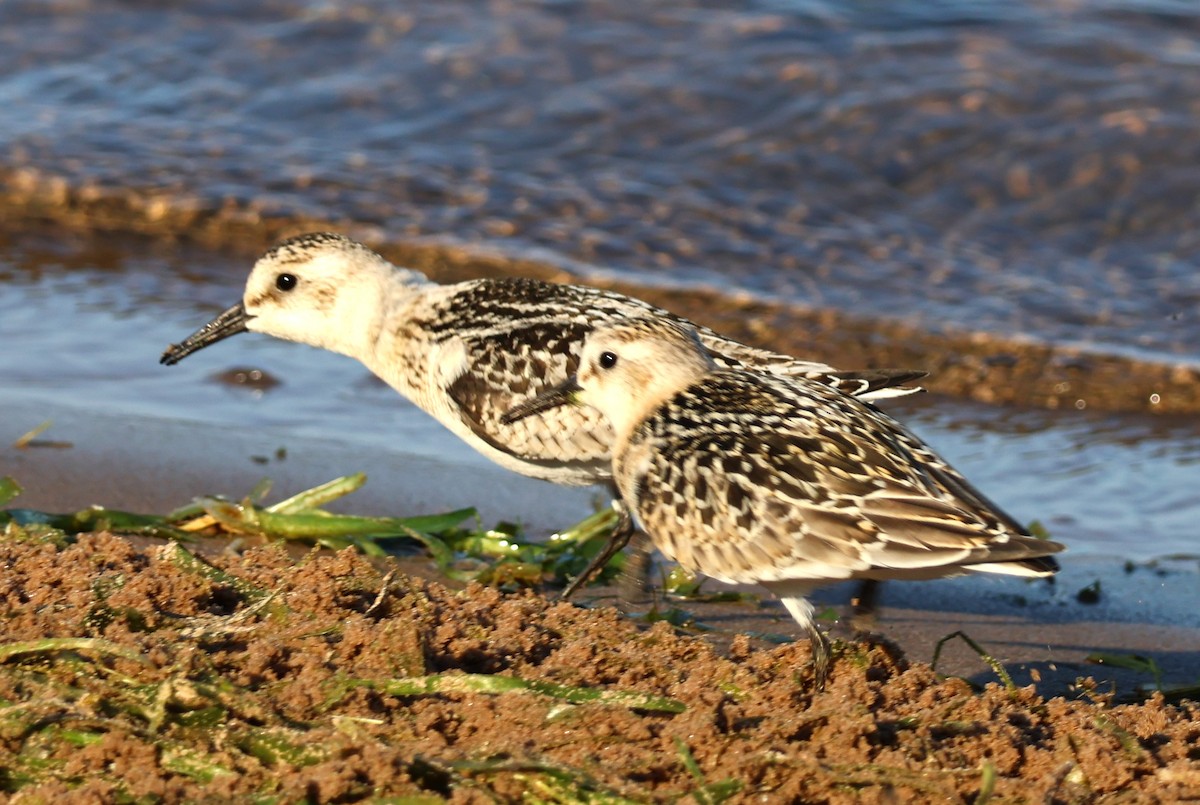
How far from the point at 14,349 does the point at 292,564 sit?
11.9ft

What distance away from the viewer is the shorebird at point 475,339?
17.3ft

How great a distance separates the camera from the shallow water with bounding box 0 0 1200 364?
925 centimetres

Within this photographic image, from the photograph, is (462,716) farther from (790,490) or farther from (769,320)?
(769,320)

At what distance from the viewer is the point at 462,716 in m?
3.59

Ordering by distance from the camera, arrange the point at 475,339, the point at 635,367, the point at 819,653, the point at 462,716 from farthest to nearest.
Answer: the point at 475,339 < the point at 635,367 < the point at 819,653 < the point at 462,716

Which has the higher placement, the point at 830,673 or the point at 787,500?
the point at 787,500

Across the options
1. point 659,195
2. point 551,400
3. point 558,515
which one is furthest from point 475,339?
point 659,195

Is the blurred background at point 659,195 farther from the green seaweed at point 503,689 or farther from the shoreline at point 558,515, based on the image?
the green seaweed at point 503,689

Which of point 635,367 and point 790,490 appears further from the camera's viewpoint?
point 635,367

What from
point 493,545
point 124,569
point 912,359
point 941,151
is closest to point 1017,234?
point 941,151

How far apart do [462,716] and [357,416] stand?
3.66m

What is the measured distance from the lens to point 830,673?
13.3 feet

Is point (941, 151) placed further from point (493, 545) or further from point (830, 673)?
point (830, 673)

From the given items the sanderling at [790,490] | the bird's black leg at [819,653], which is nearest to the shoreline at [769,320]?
the sanderling at [790,490]
